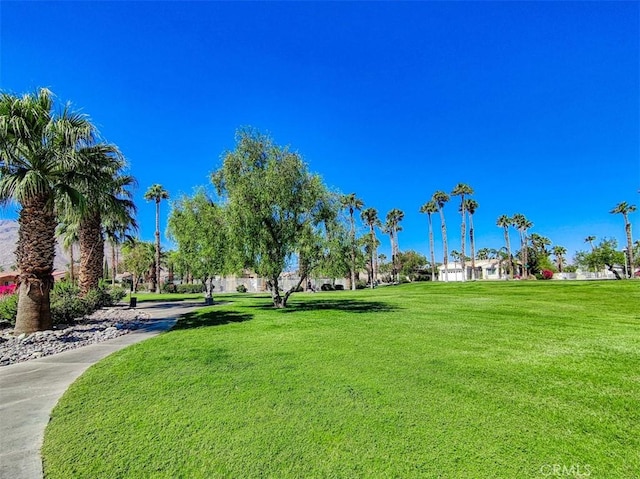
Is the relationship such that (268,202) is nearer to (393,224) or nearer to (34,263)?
(34,263)

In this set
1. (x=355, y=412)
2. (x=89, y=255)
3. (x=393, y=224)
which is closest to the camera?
(x=355, y=412)

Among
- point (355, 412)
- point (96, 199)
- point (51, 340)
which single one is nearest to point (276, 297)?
point (96, 199)

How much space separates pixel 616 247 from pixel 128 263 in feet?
231

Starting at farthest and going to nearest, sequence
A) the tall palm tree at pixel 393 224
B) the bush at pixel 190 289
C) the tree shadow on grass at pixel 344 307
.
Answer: the tall palm tree at pixel 393 224
the bush at pixel 190 289
the tree shadow on grass at pixel 344 307

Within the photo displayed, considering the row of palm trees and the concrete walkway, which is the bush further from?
the concrete walkway

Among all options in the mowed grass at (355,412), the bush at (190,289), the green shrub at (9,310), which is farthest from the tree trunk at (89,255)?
the bush at (190,289)

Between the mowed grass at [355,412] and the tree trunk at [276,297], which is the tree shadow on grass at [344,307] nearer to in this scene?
the tree trunk at [276,297]

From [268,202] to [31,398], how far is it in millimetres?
10259

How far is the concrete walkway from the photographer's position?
3299mm

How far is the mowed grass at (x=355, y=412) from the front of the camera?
10.3ft

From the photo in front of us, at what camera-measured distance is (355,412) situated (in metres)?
4.11

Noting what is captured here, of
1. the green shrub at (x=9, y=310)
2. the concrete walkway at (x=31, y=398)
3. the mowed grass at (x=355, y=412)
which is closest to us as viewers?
the mowed grass at (x=355, y=412)

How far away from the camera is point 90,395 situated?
4.88 m

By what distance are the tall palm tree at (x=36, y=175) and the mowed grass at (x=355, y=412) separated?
4.94m
